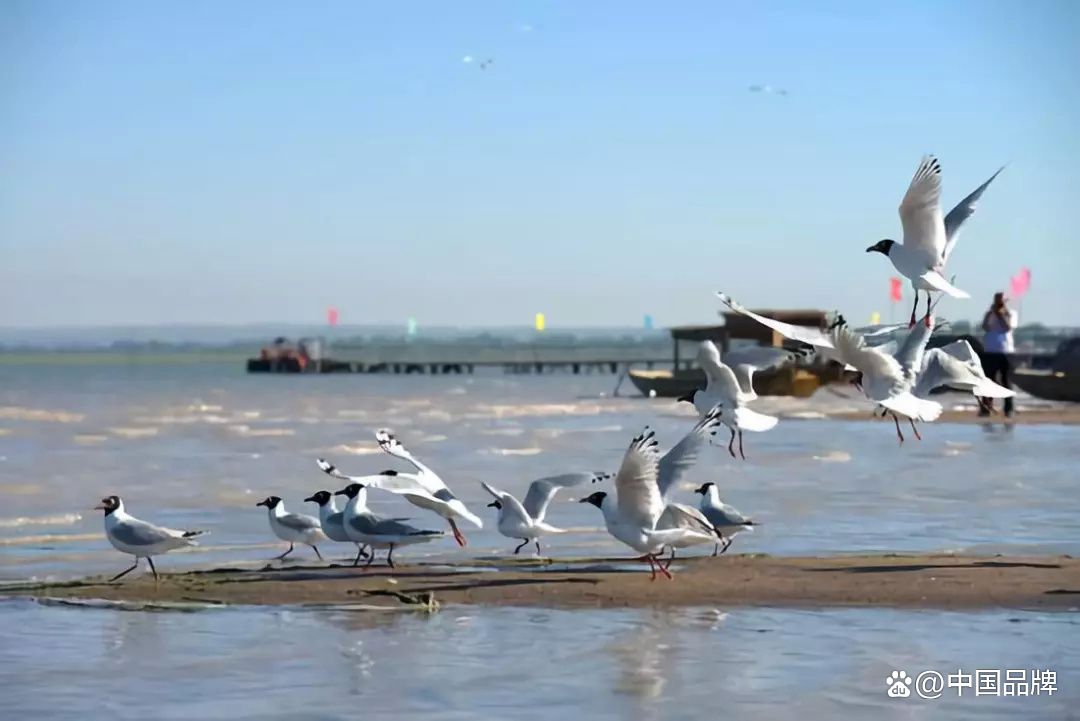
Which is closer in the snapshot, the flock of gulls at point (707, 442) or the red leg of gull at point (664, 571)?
the flock of gulls at point (707, 442)

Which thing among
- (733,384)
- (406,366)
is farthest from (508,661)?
(406,366)

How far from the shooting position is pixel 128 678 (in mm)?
8859

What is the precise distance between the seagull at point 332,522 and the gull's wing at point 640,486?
2.31m

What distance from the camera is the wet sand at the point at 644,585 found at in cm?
1088

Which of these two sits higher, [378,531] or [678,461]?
[678,461]

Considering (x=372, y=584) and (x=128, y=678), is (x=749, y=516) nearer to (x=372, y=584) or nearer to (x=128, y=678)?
(x=372, y=584)

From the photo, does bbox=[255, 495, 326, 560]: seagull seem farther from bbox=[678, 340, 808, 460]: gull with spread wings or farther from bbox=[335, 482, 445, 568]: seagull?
bbox=[678, 340, 808, 460]: gull with spread wings

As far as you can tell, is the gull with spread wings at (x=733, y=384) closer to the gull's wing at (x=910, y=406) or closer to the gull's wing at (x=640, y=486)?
the gull's wing at (x=910, y=406)

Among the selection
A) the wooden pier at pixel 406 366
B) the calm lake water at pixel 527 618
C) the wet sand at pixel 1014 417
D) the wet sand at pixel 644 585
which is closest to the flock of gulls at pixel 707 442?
the wet sand at pixel 644 585

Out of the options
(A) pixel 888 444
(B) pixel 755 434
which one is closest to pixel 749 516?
(A) pixel 888 444

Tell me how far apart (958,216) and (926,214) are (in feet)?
1.52

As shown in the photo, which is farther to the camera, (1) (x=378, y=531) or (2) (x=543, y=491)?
(2) (x=543, y=491)

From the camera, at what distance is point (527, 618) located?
410 inches

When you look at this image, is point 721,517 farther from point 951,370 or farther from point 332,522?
point 332,522
